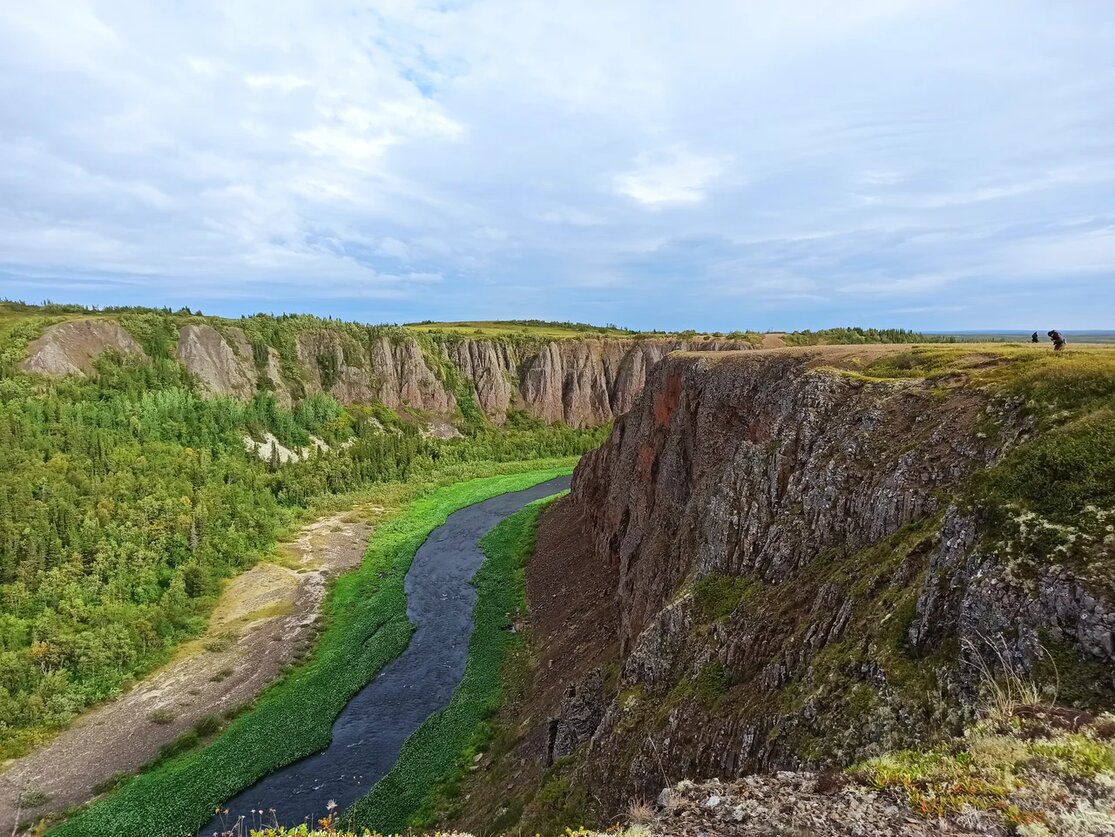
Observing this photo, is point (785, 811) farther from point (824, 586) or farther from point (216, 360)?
point (216, 360)

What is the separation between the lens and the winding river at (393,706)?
25.3 metres

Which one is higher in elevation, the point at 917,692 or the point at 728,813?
the point at 917,692

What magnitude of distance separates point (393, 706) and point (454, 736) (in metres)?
5.44

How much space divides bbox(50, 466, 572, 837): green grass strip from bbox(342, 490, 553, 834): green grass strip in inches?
46.4

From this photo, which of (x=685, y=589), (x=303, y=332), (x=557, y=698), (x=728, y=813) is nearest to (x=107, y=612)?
(x=557, y=698)

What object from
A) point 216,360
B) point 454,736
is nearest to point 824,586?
point 454,736

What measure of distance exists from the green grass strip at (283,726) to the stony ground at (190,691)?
148 cm

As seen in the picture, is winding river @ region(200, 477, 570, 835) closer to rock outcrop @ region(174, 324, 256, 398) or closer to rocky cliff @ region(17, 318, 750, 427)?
rock outcrop @ region(174, 324, 256, 398)

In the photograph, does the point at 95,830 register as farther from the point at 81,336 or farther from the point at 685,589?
the point at 81,336

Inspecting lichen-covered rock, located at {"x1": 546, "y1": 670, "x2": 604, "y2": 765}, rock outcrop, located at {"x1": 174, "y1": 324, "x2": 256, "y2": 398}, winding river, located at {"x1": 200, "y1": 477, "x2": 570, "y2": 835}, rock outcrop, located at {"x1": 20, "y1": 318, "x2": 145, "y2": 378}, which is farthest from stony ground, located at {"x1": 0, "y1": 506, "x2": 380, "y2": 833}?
rock outcrop, located at {"x1": 20, "y1": 318, "x2": 145, "y2": 378}

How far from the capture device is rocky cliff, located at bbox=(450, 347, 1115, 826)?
9.70 metres

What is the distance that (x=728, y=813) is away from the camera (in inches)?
320

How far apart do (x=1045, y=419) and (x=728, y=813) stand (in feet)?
36.9

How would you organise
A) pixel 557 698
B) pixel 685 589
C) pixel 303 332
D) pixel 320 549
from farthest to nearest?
pixel 303 332, pixel 320 549, pixel 557 698, pixel 685 589
